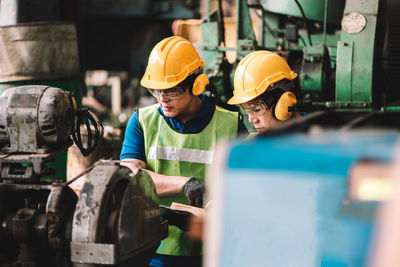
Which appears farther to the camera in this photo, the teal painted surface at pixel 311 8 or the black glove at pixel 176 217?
the teal painted surface at pixel 311 8

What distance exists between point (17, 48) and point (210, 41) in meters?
1.51

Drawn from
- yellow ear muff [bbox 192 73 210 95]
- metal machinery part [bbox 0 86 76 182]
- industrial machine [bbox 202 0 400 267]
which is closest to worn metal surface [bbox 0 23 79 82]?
yellow ear muff [bbox 192 73 210 95]

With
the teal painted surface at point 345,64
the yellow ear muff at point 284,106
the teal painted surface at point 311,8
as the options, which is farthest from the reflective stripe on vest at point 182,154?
the teal painted surface at point 311,8

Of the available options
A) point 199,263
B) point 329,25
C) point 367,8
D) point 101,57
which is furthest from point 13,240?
point 101,57

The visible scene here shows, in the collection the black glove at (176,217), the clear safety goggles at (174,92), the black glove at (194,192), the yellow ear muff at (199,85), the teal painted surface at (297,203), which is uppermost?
the yellow ear muff at (199,85)

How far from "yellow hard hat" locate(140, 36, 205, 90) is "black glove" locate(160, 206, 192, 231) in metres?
0.67

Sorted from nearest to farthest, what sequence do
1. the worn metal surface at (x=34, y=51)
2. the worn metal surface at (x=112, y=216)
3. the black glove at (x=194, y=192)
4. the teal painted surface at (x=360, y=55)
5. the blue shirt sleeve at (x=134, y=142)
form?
the worn metal surface at (x=112, y=216)
the black glove at (x=194, y=192)
the blue shirt sleeve at (x=134, y=142)
the teal painted surface at (x=360, y=55)
the worn metal surface at (x=34, y=51)

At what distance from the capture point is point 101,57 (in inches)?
310

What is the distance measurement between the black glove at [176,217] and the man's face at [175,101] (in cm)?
55

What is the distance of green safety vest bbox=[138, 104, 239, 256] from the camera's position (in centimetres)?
262

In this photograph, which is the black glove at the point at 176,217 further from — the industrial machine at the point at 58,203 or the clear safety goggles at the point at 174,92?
the clear safety goggles at the point at 174,92

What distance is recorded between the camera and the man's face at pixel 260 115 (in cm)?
270

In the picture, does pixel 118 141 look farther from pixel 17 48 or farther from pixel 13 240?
pixel 13 240

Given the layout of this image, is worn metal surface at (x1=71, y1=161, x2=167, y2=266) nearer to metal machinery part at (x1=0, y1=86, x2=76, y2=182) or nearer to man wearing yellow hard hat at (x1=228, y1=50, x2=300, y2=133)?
metal machinery part at (x1=0, y1=86, x2=76, y2=182)
